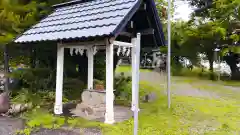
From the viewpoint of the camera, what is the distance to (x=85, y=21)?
5914 mm

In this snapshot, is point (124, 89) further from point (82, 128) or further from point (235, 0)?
point (235, 0)

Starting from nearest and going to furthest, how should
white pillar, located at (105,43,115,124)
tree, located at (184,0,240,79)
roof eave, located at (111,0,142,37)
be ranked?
roof eave, located at (111,0,142,37)
white pillar, located at (105,43,115,124)
tree, located at (184,0,240,79)

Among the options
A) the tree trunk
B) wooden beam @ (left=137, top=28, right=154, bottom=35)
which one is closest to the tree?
the tree trunk

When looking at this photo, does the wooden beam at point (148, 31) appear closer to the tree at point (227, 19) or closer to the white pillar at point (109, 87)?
the white pillar at point (109, 87)

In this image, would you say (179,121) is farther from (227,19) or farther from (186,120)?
(227,19)

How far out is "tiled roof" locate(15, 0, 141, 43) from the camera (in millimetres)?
5227

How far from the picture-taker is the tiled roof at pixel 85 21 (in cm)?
523

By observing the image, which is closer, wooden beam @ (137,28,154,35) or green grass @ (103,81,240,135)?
green grass @ (103,81,240,135)

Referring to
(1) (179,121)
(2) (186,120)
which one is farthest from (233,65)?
(1) (179,121)

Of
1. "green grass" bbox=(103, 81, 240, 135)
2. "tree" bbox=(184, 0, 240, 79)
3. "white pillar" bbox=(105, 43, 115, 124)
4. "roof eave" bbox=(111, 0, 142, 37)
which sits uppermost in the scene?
"tree" bbox=(184, 0, 240, 79)

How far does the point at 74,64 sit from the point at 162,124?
17.9 ft

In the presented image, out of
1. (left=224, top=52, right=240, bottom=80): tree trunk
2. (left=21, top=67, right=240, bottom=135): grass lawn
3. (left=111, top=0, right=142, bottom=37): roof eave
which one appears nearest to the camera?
(left=111, top=0, right=142, bottom=37): roof eave

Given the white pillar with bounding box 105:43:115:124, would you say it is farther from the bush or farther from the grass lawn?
the bush

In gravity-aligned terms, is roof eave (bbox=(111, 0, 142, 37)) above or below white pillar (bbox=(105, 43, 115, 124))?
above
